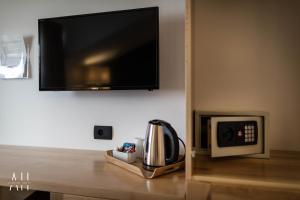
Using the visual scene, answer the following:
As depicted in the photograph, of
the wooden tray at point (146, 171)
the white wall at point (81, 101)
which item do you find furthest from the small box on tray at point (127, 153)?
the white wall at point (81, 101)

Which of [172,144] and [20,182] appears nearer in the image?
[20,182]

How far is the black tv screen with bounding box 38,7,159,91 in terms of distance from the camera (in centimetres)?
132

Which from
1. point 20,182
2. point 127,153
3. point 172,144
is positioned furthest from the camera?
point 127,153

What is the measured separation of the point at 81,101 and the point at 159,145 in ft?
2.32

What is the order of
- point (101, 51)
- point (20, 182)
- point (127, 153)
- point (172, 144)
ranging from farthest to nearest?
1. point (101, 51)
2. point (127, 153)
3. point (172, 144)
4. point (20, 182)

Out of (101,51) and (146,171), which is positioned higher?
(101,51)

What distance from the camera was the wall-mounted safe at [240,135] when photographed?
1170 millimetres

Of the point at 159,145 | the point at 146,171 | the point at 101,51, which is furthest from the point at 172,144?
the point at 101,51

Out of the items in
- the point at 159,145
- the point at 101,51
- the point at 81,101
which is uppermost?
the point at 101,51

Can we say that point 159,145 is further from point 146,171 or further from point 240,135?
point 240,135

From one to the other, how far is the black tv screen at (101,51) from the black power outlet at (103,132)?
29 cm

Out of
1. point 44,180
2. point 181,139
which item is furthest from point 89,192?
point 181,139

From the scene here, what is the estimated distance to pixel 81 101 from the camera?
157cm

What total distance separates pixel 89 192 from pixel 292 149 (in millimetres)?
1121
